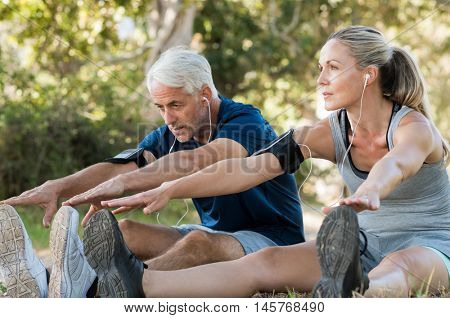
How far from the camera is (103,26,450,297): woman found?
114 inches

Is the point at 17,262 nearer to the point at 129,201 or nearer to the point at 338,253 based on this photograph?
the point at 129,201

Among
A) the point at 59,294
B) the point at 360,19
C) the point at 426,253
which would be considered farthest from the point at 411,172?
the point at 360,19

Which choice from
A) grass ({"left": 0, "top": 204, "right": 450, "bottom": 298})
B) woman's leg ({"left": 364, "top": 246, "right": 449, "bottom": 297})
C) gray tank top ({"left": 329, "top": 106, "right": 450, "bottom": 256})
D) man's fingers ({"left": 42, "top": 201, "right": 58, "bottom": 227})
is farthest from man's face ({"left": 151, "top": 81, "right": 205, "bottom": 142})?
grass ({"left": 0, "top": 204, "right": 450, "bottom": 298})

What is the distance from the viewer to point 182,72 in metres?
3.79

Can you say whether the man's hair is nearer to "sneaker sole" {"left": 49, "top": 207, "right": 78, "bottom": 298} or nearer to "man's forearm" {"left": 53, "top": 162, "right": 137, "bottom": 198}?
"man's forearm" {"left": 53, "top": 162, "right": 137, "bottom": 198}

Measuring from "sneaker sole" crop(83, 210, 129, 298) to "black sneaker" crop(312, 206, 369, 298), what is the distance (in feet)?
2.23

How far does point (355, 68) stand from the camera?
3.25 metres

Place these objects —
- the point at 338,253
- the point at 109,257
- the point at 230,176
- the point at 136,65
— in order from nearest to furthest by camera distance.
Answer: the point at 338,253
the point at 109,257
the point at 230,176
the point at 136,65

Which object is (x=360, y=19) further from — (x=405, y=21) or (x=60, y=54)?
(x=60, y=54)

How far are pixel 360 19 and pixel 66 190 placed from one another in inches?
438

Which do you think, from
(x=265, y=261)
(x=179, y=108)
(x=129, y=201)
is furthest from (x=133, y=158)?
(x=265, y=261)

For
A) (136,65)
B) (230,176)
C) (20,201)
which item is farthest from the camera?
(136,65)

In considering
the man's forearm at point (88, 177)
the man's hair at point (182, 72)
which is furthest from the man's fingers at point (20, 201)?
the man's hair at point (182, 72)

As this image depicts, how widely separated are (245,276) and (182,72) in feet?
4.07
